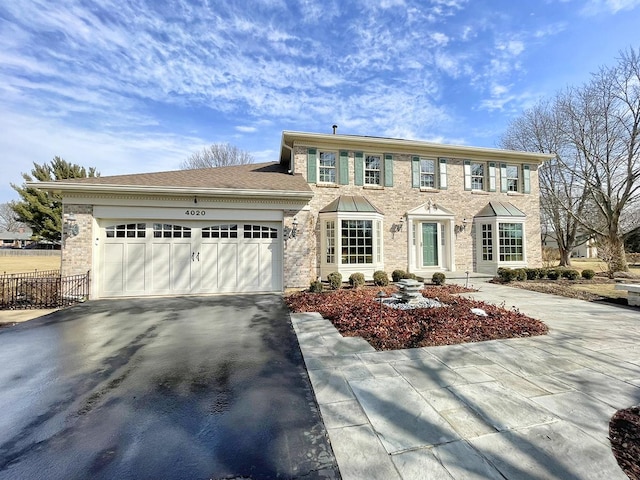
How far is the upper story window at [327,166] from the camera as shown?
1278 cm

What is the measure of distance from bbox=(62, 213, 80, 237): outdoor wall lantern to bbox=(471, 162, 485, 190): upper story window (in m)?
16.4

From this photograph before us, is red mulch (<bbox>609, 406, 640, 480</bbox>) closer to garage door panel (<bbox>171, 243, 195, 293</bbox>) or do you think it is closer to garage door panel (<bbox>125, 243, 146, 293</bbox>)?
garage door panel (<bbox>171, 243, 195, 293</bbox>)

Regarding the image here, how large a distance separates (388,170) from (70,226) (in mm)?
12044

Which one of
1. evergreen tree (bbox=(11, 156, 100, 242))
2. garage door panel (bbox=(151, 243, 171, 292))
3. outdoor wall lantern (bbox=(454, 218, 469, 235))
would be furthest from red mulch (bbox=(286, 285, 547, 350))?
evergreen tree (bbox=(11, 156, 100, 242))

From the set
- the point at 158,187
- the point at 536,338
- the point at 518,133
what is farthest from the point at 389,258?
the point at 518,133

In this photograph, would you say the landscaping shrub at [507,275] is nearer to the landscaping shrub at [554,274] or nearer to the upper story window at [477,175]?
the landscaping shrub at [554,274]

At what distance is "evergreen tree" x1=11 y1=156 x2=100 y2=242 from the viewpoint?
2895 cm

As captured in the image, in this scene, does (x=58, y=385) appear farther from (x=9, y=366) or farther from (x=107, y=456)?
(x=107, y=456)

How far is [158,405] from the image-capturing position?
Result: 10.3 ft

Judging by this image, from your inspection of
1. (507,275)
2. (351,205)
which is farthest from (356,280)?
(507,275)

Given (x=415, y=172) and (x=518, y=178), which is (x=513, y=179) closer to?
(x=518, y=178)

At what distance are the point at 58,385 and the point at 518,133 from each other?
2870 centimetres

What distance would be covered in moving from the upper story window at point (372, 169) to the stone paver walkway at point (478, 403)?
30.4 ft

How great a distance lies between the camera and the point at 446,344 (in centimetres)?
488
